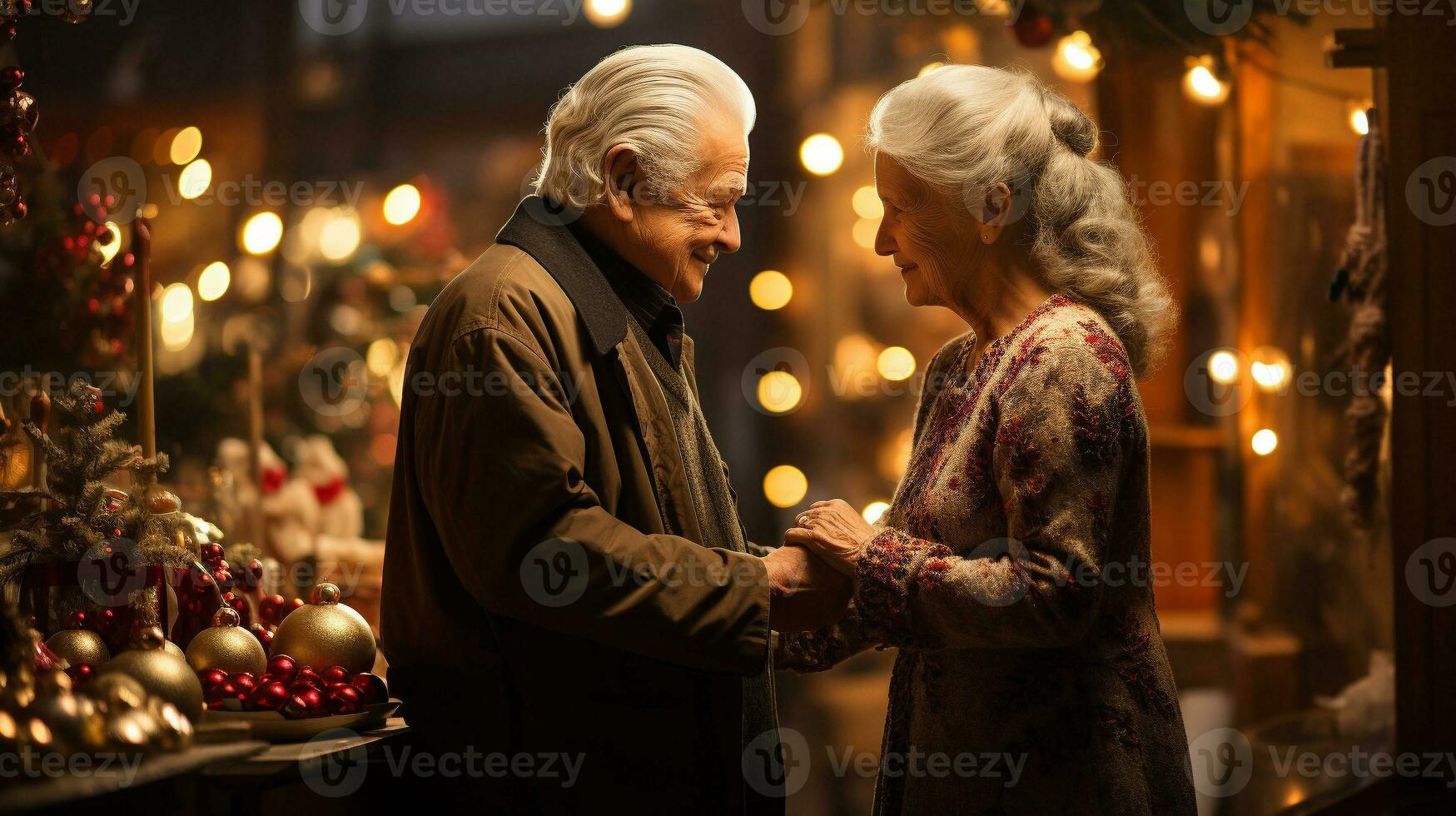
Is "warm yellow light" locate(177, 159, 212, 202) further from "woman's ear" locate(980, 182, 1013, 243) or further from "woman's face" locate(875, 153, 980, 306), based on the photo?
"woman's ear" locate(980, 182, 1013, 243)

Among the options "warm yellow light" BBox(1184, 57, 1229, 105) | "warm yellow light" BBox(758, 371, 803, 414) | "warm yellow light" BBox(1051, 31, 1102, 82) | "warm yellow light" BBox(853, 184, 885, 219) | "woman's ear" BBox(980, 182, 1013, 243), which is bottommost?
"warm yellow light" BBox(758, 371, 803, 414)

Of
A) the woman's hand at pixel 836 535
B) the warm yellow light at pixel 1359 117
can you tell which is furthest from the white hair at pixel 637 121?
the warm yellow light at pixel 1359 117

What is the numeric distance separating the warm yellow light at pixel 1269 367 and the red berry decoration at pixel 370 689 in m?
3.59

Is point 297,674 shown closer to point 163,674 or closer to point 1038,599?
point 163,674

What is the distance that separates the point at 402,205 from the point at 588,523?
3534 mm

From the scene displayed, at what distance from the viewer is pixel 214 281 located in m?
3.93

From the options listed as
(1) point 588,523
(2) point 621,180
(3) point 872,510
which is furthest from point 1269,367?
(1) point 588,523

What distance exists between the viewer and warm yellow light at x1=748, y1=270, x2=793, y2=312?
4945 millimetres

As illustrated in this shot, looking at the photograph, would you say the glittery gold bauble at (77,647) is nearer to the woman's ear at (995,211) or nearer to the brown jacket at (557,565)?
the brown jacket at (557,565)

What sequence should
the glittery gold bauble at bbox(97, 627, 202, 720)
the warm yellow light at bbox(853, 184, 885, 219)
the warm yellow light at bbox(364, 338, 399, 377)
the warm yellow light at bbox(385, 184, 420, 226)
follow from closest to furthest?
the glittery gold bauble at bbox(97, 627, 202, 720) → the warm yellow light at bbox(364, 338, 399, 377) → the warm yellow light at bbox(385, 184, 420, 226) → the warm yellow light at bbox(853, 184, 885, 219)

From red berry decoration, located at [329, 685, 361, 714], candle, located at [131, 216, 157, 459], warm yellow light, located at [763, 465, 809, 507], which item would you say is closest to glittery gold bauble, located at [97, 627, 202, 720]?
red berry decoration, located at [329, 685, 361, 714]

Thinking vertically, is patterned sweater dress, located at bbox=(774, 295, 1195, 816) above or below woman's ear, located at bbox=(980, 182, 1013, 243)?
below

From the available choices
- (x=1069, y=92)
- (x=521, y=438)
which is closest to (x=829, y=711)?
(x=1069, y=92)

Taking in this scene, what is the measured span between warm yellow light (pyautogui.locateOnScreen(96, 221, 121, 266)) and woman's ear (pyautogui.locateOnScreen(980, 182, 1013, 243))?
1539mm
